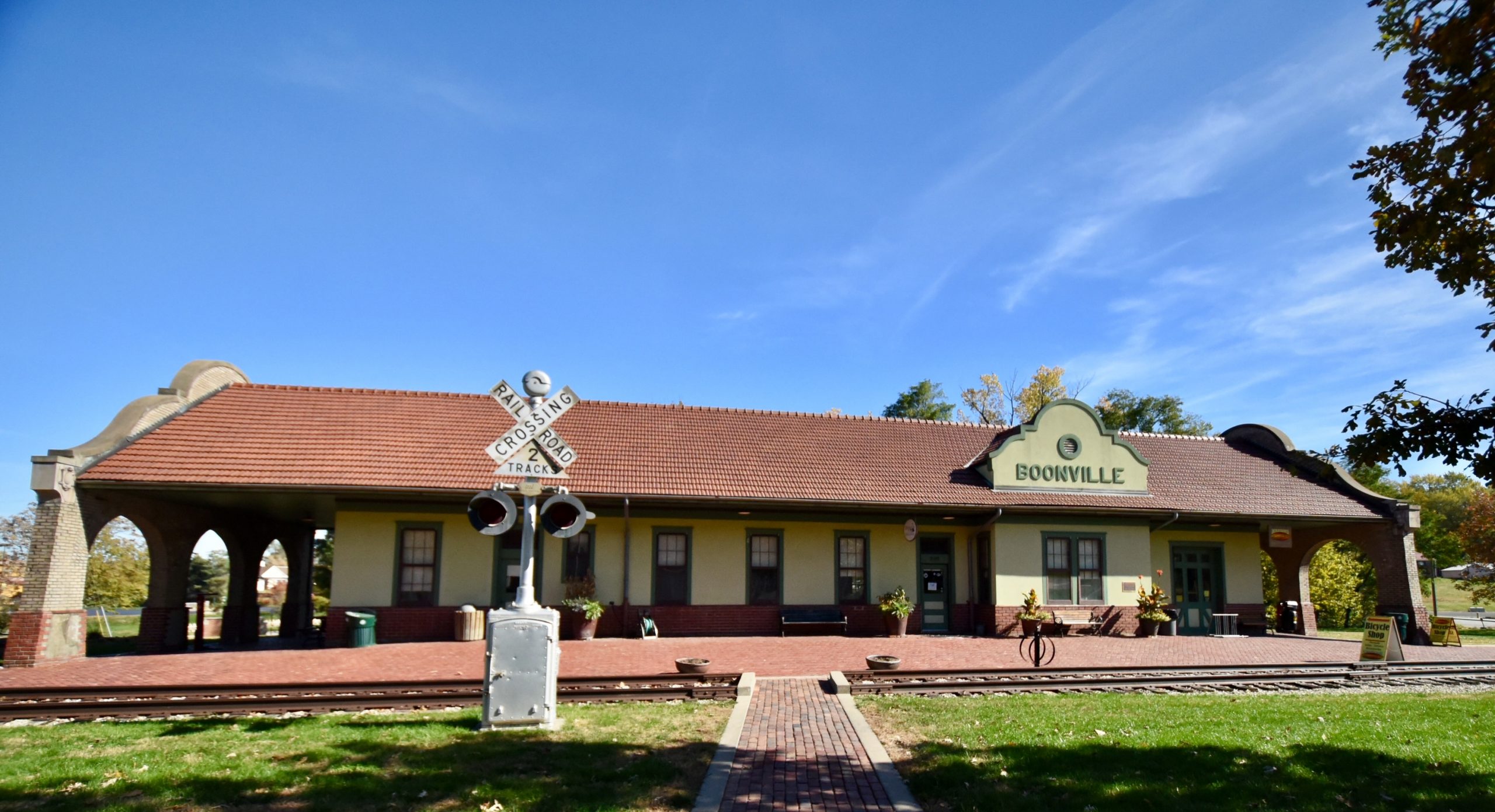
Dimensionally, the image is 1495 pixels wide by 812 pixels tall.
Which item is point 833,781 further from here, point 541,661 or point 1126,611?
point 1126,611

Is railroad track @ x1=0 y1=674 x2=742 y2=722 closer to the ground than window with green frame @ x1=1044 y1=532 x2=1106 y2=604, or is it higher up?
closer to the ground

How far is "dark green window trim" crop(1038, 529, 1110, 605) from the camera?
2139 cm

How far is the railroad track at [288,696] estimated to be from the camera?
405 inches

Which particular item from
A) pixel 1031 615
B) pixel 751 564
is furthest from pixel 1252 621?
pixel 751 564

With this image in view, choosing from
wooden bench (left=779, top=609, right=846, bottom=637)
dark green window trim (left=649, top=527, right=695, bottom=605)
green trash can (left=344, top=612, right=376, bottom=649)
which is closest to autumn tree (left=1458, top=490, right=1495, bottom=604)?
wooden bench (left=779, top=609, right=846, bottom=637)

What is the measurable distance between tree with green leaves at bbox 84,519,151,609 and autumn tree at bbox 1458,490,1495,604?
44.4 meters

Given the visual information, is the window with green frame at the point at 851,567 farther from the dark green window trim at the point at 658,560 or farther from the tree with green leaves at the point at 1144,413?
the tree with green leaves at the point at 1144,413

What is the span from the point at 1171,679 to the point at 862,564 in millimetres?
8930

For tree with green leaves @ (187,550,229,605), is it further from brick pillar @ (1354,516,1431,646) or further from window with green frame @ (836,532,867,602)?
brick pillar @ (1354,516,1431,646)

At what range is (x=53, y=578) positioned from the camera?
15.7 m

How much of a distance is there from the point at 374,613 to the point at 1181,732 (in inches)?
614

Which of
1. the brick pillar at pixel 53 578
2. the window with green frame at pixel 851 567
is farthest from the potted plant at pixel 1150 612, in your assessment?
the brick pillar at pixel 53 578

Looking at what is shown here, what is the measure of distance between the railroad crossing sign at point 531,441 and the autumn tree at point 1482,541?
34042mm

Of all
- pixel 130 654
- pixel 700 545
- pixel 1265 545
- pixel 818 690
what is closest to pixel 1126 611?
pixel 1265 545
